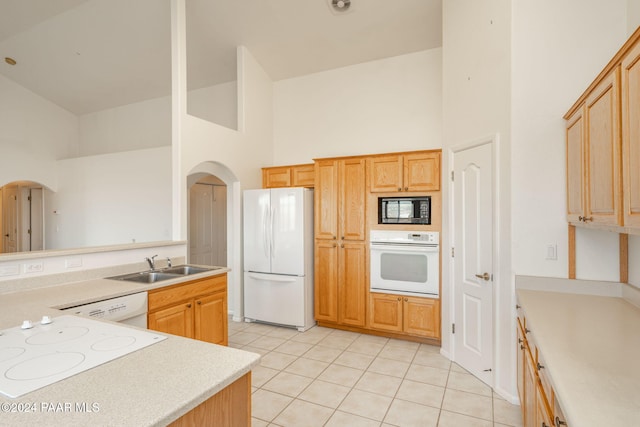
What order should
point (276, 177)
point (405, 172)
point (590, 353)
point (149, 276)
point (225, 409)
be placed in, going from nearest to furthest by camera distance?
point (225, 409), point (590, 353), point (149, 276), point (405, 172), point (276, 177)

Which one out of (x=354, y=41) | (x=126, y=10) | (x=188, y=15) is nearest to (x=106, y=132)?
(x=126, y=10)

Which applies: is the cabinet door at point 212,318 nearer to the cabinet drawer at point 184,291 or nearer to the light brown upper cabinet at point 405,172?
the cabinet drawer at point 184,291

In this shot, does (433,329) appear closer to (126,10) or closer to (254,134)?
(254,134)

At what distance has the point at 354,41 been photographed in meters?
4.23

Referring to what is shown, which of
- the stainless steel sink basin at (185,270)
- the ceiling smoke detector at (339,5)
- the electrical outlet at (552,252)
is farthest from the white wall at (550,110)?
the stainless steel sink basin at (185,270)

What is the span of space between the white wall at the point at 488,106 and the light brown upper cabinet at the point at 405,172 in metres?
0.32

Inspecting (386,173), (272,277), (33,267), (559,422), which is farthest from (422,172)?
(33,267)

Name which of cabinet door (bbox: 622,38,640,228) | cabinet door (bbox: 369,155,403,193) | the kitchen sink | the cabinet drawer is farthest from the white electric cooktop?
cabinet door (bbox: 369,155,403,193)

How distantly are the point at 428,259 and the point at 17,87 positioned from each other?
7661mm

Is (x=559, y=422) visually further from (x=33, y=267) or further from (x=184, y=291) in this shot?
(x=33, y=267)

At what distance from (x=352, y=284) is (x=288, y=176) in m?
1.74

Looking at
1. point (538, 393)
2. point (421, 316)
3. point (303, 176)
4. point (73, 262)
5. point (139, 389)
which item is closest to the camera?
point (139, 389)

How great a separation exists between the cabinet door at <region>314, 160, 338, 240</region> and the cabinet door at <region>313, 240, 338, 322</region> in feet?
0.46

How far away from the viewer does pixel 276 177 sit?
4762 mm
